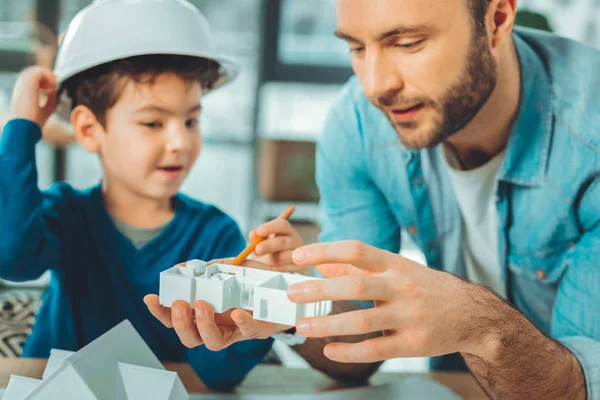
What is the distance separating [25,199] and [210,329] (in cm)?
35

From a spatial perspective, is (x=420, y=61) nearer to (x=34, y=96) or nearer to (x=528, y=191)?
(x=528, y=191)

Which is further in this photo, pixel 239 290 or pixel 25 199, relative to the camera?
pixel 25 199

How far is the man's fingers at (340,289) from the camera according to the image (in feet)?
1.59

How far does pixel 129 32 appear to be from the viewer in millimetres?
771

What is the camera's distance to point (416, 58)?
33.0 inches

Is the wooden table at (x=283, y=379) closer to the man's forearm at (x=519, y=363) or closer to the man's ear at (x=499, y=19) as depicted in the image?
the man's forearm at (x=519, y=363)

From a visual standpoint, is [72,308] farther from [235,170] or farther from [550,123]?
[235,170]

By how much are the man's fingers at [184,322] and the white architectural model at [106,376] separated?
0.13 feet

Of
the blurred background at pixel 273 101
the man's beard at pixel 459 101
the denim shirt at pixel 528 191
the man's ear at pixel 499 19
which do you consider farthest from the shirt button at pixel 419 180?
the blurred background at pixel 273 101

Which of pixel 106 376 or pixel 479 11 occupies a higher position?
pixel 479 11

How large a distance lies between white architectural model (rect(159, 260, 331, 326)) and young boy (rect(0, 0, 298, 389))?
0.69 feet

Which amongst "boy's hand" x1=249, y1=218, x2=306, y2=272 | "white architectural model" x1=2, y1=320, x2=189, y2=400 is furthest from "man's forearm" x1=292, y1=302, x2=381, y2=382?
"white architectural model" x1=2, y1=320, x2=189, y2=400

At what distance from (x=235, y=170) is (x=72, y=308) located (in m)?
2.13

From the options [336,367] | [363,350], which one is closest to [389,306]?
[363,350]
